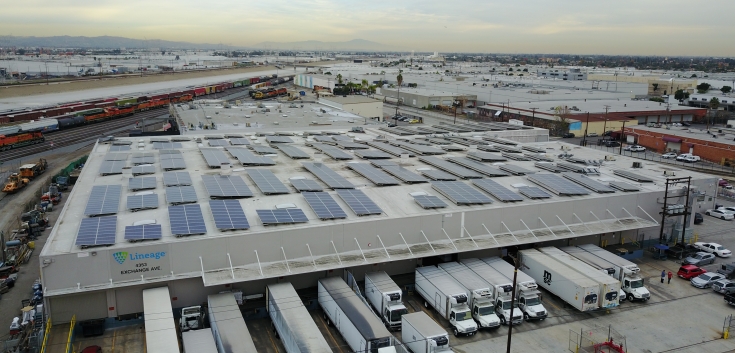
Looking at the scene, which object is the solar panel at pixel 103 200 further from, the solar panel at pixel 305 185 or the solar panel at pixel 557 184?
the solar panel at pixel 557 184

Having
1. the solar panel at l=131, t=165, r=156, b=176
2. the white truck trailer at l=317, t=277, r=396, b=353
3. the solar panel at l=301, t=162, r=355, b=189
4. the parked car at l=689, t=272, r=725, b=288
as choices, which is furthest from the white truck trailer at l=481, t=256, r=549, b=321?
the solar panel at l=131, t=165, r=156, b=176

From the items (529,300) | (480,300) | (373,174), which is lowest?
(529,300)

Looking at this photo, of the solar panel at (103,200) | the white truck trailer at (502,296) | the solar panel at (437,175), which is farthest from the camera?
the solar panel at (437,175)

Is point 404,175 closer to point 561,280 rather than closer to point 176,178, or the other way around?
point 561,280

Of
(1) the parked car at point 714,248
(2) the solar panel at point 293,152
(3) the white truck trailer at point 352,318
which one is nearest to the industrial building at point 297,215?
(2) the solar panel at point 293,152

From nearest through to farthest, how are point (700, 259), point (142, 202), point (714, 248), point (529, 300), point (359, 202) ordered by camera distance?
point (529, 300) → point (142, 202) → point (359, 202) → point (700, 259) → point (714, 248)

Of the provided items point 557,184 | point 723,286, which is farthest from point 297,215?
point 723,286

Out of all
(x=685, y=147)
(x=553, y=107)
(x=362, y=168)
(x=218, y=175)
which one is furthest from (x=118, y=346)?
(x=553, y=107)
